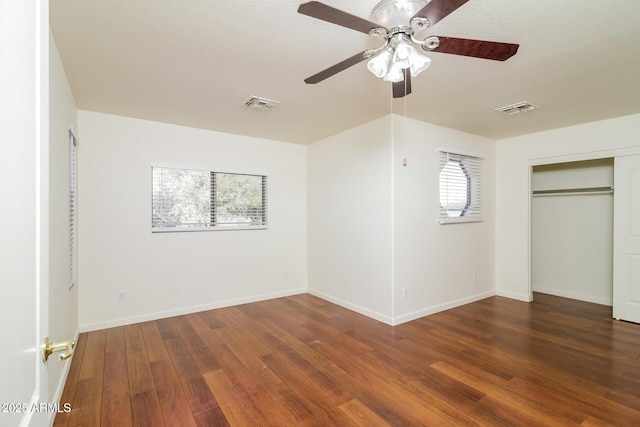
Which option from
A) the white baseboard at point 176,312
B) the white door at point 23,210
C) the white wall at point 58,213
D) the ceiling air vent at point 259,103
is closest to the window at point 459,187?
the ceiling air vent at point 259,103

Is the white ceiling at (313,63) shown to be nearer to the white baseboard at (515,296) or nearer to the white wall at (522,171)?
the white wall at (522,171)

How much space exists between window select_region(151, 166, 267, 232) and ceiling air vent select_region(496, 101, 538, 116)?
327cm

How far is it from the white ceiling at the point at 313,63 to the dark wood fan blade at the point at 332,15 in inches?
15.1

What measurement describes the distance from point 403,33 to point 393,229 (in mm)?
2391

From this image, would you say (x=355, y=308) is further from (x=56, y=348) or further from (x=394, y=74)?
(x=56, y=348)

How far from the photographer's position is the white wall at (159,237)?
3.56 metres

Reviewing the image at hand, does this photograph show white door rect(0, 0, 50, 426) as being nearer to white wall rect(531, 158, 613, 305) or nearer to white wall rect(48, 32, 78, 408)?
white wall rect(48, 32, 78, 408)

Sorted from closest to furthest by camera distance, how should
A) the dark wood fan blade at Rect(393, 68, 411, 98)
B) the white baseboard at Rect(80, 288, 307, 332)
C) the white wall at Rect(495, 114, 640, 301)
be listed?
1. the dark wood fan blade at Rect(393, 68, 411, 98)
2. the white baseboard at Rect(80, 288, 307, 332)
3. the white wall at Rect(495, 114, 640, 301)

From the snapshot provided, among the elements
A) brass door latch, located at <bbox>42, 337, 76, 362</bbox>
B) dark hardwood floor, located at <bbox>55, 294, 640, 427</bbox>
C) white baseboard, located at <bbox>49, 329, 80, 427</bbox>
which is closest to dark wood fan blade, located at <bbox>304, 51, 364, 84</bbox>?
brass door latch, located at <bbox>42, 337, 76, 362</bbox>

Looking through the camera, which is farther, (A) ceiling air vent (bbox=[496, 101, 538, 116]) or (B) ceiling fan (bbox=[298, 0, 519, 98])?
(A) ceiling air vent (bbox=[496, 101, 538, 116])

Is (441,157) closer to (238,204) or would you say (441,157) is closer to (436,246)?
(436,246)

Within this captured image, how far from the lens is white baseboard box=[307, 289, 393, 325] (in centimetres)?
374

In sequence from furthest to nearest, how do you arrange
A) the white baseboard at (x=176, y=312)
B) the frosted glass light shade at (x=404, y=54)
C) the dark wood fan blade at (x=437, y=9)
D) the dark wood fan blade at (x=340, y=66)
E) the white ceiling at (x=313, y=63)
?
1. the white baseboard at (x=176, y=312)
2. the white ceiling at (x=313, y=63)
3. the dark wood fan blade at (x=340, y=66)
4. the frosted glass light shade at (x=404, y=54)
5. the dark wood fan blade at (x=437, y=9)

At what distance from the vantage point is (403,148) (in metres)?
3.77
